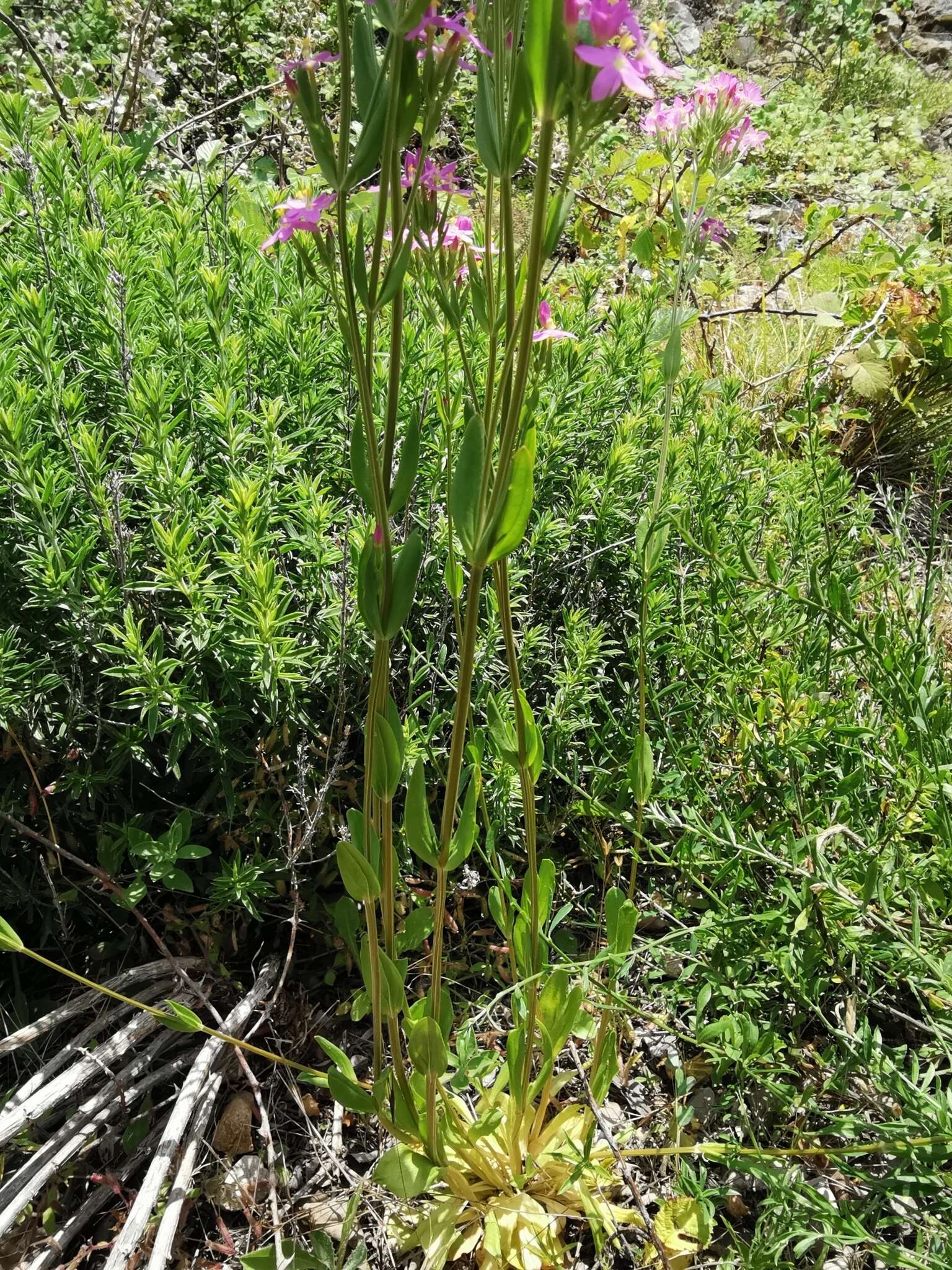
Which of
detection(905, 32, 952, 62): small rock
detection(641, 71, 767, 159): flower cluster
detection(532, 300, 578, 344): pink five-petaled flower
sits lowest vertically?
detection(532, 300, 578, 344): pink five-petaled flower

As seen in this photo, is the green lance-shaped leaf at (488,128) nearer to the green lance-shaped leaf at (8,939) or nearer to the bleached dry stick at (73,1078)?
the green lance-shaped leaf at (8,939)

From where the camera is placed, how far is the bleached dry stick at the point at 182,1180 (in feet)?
3.72

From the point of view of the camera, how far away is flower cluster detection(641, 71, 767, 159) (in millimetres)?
1336

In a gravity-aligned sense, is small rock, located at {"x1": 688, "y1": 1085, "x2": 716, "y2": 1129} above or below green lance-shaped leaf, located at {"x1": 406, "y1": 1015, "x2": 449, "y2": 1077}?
below

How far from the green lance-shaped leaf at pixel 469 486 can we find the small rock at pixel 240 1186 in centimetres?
117

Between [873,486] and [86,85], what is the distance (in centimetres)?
342

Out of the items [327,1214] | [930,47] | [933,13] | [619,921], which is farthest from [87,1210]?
[933,13]

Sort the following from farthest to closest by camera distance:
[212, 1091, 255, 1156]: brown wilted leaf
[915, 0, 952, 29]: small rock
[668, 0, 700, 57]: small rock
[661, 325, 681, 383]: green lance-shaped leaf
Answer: [915, 0, 952, 29]: small rock < [668, 0, 700, 57]: small rock < [212, 1091, 255, 1156]: brown wilted leaf < [661, 325, 681, 383]: green lance-shaped leaf

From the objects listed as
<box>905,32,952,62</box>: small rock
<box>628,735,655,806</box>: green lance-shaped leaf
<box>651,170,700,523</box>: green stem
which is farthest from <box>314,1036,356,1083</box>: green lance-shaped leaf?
<box>905,32,952,62</box>: small rock

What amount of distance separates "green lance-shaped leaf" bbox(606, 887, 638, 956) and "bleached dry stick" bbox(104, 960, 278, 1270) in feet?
2.00

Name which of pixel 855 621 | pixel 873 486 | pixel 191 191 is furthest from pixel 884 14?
pixel 855 621

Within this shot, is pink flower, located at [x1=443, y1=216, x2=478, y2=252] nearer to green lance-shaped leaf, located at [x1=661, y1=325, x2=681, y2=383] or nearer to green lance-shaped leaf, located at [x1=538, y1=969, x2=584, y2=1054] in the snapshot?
green lance-shaped leaf, located at [x1=661, y1=325, x2=681, y2=383]

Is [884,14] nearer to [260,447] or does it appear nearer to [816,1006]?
[260,447]

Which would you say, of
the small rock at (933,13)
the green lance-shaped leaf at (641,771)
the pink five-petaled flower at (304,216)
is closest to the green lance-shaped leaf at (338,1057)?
the green lance-shaped leaf at (641,771)
